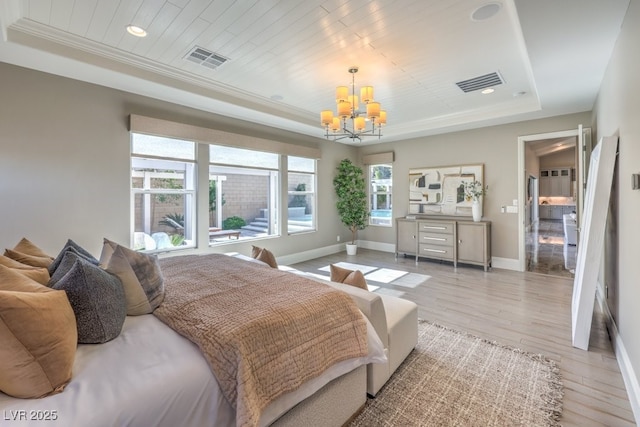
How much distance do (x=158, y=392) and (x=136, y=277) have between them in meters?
0.78

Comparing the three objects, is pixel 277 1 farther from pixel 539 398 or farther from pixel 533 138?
pixel 533 138

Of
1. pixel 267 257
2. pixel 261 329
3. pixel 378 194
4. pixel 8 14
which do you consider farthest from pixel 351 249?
pixel 8 14

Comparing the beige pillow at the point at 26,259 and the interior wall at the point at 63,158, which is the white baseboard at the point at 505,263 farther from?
the beige pillow at the point at 26,259

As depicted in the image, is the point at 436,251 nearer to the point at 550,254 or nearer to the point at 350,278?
the point at 550,254

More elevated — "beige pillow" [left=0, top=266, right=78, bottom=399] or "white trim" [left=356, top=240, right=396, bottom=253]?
"beige pillow" [left=0, top=266, right=78, bottom=399]

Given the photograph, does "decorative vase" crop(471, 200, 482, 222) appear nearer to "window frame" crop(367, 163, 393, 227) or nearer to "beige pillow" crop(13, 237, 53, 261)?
Answer: "window frame" crop(367, 163, 393, 227)

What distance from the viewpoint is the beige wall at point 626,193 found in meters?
1.96

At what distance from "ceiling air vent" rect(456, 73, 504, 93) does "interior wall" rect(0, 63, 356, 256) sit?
401cm

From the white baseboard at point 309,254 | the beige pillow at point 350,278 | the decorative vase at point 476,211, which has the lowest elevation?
the white baseboard at point 309,254

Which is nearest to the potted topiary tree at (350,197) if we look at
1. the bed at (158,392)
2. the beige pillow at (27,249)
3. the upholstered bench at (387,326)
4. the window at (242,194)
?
the window at (242,194)

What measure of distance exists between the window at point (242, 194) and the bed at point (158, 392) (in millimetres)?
3320

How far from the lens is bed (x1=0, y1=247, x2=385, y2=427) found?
36.3 inches

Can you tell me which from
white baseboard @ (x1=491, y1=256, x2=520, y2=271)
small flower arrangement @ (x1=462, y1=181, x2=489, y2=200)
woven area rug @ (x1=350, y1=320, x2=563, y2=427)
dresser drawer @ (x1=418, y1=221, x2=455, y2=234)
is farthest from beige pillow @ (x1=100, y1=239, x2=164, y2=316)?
white baseboard @ (x1=491, y1=256, x2=520, y2=271)

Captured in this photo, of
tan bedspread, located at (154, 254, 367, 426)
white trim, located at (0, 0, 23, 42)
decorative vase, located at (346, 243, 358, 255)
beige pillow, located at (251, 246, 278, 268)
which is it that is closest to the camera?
tan bedspread, located at (154, 254, 367, 426)
